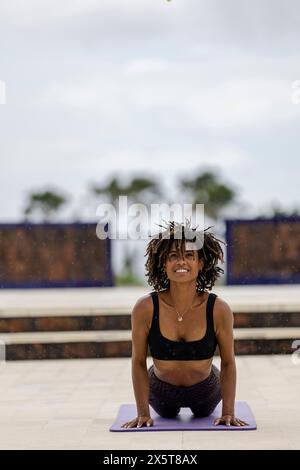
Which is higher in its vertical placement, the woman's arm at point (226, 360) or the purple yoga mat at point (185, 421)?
the woman's arm at point (226, 360)

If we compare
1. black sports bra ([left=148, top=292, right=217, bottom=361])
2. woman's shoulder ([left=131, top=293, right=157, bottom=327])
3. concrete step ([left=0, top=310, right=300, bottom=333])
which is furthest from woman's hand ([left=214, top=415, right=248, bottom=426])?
concrete step ([left=0, top=310, right=300, bottom=333])

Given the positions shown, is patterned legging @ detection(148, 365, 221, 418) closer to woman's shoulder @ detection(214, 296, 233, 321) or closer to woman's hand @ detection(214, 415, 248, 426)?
woman's hand @ detection(214, 415, 248, 426)

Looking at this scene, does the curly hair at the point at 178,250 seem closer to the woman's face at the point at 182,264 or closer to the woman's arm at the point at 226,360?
the woman's face at the point at 182,264

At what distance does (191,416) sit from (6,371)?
11.7ft

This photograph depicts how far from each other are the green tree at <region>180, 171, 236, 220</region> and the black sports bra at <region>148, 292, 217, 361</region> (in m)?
61.4

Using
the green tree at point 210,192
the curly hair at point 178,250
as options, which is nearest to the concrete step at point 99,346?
the curly hair at point 178,250

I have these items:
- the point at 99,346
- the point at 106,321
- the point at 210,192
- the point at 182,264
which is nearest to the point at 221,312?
the point at 182,264

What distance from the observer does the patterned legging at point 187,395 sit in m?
5.35

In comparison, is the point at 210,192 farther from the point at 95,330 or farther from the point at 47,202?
the point at 95,330

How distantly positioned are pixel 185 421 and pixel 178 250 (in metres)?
1.05

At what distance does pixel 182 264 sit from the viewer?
5.14 metres

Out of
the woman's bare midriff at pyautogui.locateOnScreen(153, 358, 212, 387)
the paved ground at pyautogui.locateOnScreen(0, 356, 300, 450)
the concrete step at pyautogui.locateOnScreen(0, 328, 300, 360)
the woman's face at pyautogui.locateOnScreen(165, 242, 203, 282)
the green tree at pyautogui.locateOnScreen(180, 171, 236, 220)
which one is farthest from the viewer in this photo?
the green tree at pyautogui.locateOnScreen(180, 171, 236, 220)

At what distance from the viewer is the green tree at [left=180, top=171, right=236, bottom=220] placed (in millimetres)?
68125
